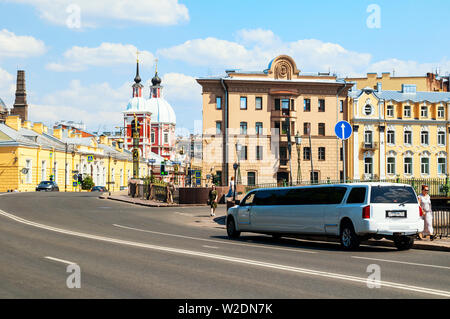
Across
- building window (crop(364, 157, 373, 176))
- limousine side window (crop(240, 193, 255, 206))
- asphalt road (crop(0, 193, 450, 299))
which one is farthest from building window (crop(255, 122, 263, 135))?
asphalt road (crop(0, 193, 450, 299))

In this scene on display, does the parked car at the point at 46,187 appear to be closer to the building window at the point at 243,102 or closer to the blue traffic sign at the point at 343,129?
the building window at the point at 243,102

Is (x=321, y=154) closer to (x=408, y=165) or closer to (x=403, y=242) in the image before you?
(x=408, y=165)

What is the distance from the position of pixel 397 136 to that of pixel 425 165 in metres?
5.54

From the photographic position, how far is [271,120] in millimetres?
72125

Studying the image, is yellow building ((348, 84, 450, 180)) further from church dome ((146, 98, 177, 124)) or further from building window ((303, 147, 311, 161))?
church dome ((146, 98, 177, 124))

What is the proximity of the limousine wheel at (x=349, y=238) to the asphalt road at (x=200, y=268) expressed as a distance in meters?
0.45

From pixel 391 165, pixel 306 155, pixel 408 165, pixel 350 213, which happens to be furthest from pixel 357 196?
pixel 408 165

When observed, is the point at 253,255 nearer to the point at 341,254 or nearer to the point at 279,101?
the point at 341,254

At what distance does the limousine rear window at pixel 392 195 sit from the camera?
15539 mm

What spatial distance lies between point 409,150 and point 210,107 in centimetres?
2657

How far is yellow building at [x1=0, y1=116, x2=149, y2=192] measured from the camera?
6894 cm

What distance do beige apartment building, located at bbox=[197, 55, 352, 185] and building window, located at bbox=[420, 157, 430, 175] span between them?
11.0 metres

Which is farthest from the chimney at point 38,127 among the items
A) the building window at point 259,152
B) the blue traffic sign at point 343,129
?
the blue traffic sign at point 343,129

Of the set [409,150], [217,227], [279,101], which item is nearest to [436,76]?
[409,150]
